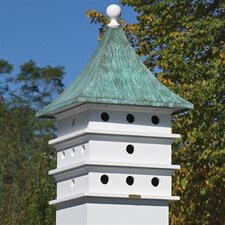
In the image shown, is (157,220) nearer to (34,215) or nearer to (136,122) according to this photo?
(136,122)

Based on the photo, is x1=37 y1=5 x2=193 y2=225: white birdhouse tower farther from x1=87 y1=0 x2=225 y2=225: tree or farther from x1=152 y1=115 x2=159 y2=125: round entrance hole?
x1=87 y1=0 x2=225 y2=225: tree

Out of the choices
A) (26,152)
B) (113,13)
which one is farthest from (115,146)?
(26,152)

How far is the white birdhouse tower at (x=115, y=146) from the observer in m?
16.6

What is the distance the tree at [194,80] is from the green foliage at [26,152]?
649 cm

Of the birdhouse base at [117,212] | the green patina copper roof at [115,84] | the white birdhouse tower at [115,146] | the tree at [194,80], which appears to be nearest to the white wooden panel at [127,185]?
the white birdhouse tower at [115,146]

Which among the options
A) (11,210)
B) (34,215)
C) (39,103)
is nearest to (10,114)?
(39,103)

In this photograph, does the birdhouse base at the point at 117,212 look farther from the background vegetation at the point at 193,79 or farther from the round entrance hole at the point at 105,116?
the background vegetation at the point at 193,79

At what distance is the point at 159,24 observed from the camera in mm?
24156

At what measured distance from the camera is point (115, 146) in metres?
16.8

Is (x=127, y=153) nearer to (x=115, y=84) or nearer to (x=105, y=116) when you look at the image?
(x=105, y=116)

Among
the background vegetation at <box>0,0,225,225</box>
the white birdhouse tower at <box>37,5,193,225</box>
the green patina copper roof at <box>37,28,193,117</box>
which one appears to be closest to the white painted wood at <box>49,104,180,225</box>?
the white birdhouse tower at <box>37,5,193,225</box>

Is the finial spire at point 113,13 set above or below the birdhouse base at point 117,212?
above

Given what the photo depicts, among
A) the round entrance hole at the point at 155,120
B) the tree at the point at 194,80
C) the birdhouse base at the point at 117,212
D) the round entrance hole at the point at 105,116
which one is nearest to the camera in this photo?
the birdhouse base at the point at 117,212

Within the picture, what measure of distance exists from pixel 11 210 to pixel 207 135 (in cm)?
1596
